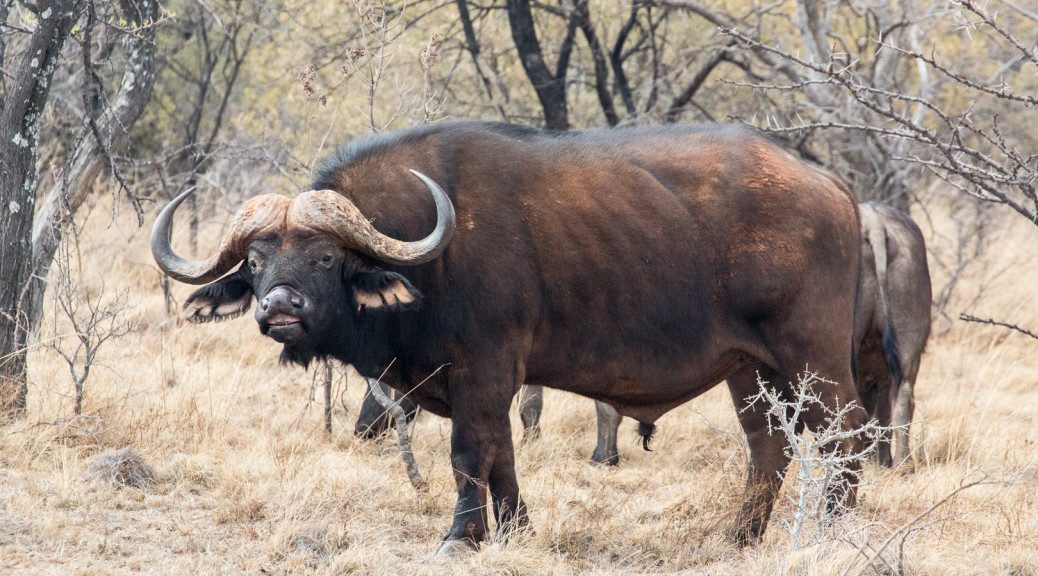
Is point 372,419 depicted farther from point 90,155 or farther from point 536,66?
point 536,66

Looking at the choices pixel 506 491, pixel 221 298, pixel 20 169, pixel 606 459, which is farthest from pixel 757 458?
pixel 20 169

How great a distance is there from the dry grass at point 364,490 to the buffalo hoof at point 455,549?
0.06 m

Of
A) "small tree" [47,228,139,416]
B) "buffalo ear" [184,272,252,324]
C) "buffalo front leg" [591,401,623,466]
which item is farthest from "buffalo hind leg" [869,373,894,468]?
"small tree" [47,228,139,416]

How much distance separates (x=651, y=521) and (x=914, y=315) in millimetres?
2617

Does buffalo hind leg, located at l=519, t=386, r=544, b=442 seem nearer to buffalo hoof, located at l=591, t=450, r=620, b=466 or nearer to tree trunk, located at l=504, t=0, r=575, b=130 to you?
buffalo hoof, located at l=591, t=450, r=620, b=466

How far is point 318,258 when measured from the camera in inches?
174

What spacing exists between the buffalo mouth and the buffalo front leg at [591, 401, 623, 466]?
10.1 feet

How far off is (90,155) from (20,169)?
3.64 feet

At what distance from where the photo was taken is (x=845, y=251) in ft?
17.1

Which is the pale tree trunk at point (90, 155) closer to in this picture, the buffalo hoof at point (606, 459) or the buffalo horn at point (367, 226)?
the buffalo horn at point (367, 226)

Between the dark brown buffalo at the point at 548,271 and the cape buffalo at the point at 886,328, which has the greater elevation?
the dark brown buffalo at the point at 548,271

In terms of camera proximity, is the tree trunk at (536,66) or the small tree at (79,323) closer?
the small tree at (79,323)

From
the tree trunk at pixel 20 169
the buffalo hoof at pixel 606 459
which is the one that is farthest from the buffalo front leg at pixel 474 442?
the tree trunk at pixel 20 169

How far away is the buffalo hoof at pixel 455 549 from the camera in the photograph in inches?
181
